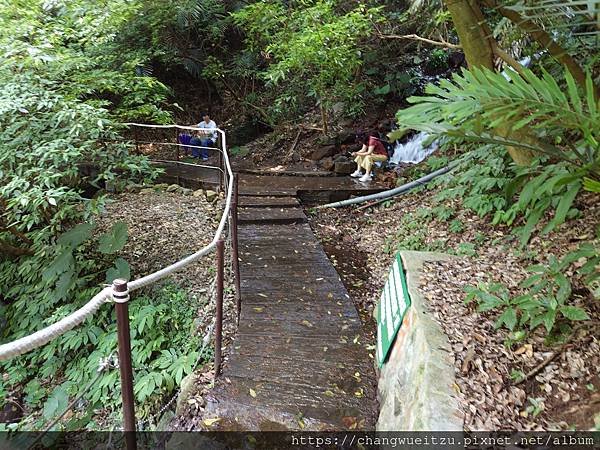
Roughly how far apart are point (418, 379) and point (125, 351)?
147 cm

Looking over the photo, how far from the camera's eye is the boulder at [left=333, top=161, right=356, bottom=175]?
799 cm

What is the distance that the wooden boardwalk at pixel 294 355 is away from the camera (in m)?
2.55

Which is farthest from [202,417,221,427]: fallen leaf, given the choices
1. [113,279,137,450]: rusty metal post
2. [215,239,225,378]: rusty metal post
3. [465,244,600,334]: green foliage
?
[465,244,600,334]: green foliage

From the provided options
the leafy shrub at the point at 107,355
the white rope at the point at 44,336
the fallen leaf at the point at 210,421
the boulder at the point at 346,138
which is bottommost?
the leafy shrub at the point at 107,355

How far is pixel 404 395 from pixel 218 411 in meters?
1.22

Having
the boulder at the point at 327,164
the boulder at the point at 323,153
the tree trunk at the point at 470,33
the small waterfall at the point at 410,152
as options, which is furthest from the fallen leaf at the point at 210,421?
the small waterfall at the point at 410,152

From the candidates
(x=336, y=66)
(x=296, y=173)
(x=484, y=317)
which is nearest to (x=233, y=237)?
(x=484, y=317)

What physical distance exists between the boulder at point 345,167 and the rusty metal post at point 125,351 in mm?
6817

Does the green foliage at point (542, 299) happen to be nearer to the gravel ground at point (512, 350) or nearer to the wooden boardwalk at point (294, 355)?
the gravel ground at point (512, 350)

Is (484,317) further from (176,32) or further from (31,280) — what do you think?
(176,32)

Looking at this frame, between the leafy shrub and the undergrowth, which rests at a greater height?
the undergrowth

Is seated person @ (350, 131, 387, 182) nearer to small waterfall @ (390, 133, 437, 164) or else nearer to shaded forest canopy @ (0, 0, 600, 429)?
small waterfall @ (390, 133, 437, 164)

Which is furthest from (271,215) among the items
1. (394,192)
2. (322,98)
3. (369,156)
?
(322,98)

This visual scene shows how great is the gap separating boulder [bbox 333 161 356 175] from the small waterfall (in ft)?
3.63
